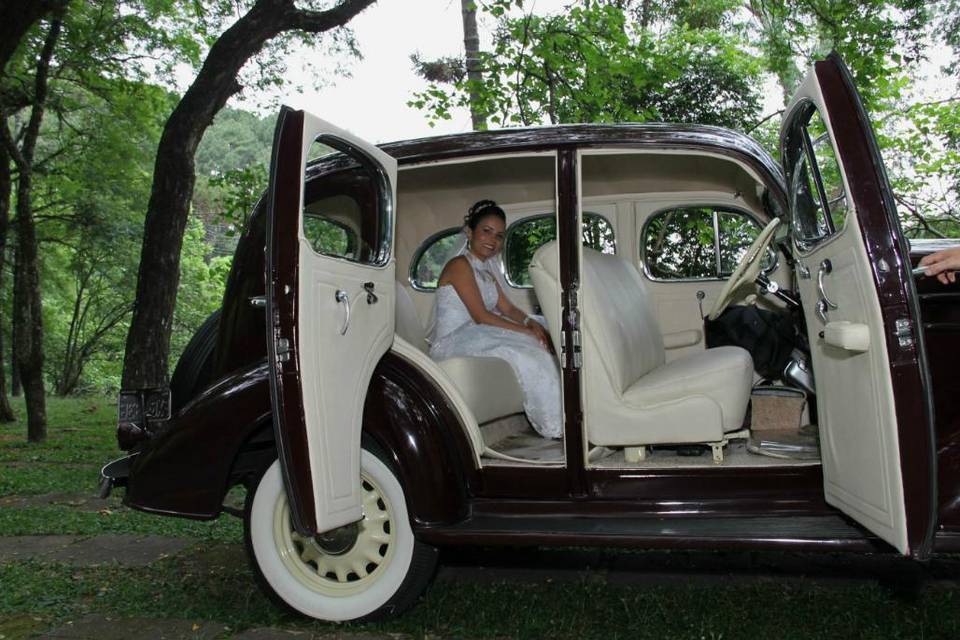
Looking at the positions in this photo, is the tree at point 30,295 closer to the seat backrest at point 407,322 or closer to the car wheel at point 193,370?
the car wheel at point 193,370

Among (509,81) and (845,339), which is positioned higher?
(509,81)

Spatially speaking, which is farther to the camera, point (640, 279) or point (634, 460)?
point (640, 279)

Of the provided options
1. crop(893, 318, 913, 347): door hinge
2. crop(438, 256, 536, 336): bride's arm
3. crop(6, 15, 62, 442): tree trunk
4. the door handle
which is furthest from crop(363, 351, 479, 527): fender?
crop(6, 15, 62, 442): tree trunk

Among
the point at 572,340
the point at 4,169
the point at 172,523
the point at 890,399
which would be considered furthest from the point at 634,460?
the point at 4,169

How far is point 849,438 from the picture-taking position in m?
2.98

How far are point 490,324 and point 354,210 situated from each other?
4.08 ft

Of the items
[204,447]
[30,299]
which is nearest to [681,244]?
[204,447]

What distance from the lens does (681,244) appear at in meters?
5.16

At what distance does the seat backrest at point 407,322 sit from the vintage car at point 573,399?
1.81 ft

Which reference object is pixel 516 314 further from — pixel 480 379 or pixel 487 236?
pixel 480 379

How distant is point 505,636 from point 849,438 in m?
1.54

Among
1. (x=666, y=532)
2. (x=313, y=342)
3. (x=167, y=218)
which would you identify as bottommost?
(x=666, y=532)

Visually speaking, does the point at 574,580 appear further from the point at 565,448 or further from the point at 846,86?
the point at 846,86

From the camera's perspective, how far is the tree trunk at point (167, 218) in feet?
26.6
